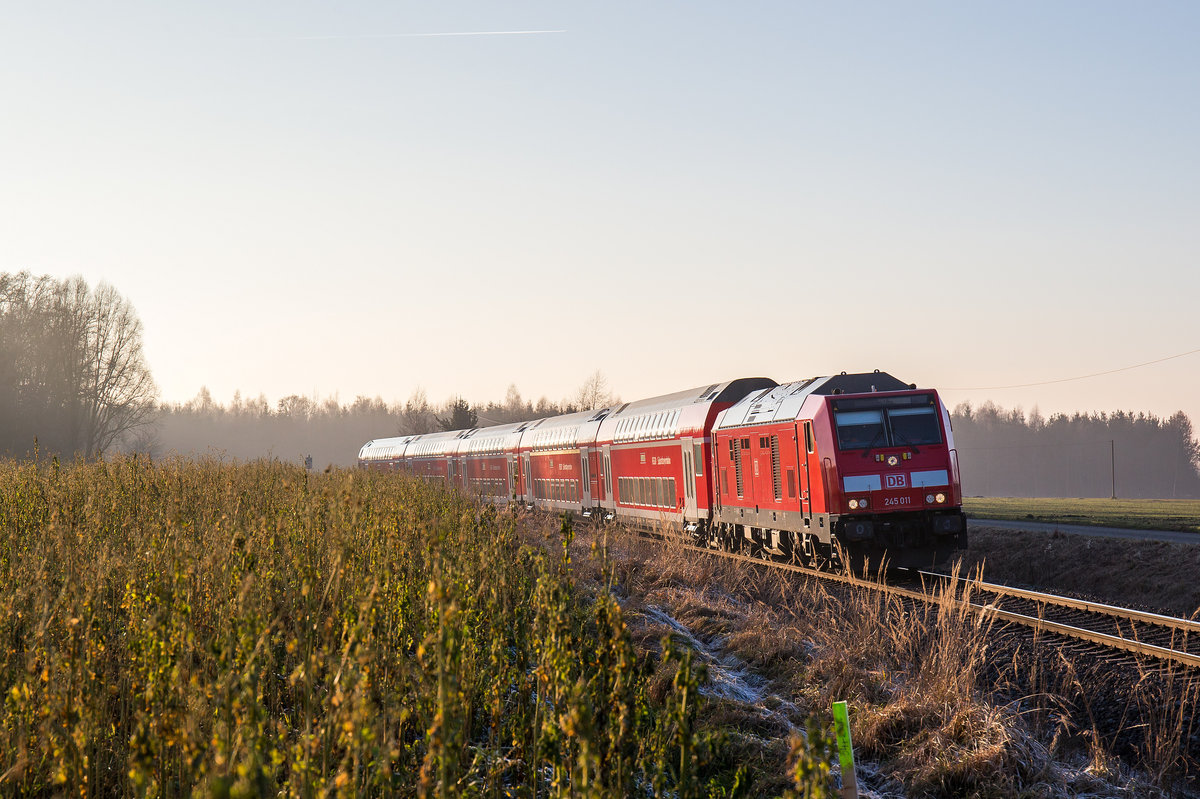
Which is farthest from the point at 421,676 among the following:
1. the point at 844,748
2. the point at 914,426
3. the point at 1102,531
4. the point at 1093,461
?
the point at 1093,461

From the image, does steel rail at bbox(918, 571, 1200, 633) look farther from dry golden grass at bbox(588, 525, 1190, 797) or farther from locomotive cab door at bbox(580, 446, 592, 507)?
locomotive cab door at bbox(580, 446, 592, 507)

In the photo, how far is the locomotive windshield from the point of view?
1402 centimetres

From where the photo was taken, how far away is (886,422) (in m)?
14.3

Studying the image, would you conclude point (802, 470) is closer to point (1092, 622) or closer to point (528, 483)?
point (1092, 622)

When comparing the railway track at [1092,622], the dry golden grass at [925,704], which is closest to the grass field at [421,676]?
the dry golden grass at [925,704]

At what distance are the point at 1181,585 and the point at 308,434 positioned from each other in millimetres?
160334

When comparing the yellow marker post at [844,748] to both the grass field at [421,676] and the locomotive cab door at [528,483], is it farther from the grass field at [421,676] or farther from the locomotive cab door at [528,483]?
the locomotive cab door at [528,483]

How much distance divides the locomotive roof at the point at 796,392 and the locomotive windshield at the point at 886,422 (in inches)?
13.0

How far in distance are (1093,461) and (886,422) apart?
479 ft

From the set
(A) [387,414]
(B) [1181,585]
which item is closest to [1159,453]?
(A) [387,414]

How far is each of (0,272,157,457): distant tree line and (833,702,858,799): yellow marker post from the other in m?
53.3

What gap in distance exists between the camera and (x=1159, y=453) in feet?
449

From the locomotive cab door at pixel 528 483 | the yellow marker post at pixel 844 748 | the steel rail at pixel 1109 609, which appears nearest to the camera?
the yellow marker post at pixel 844 748

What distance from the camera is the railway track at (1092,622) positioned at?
8875 millimetres
